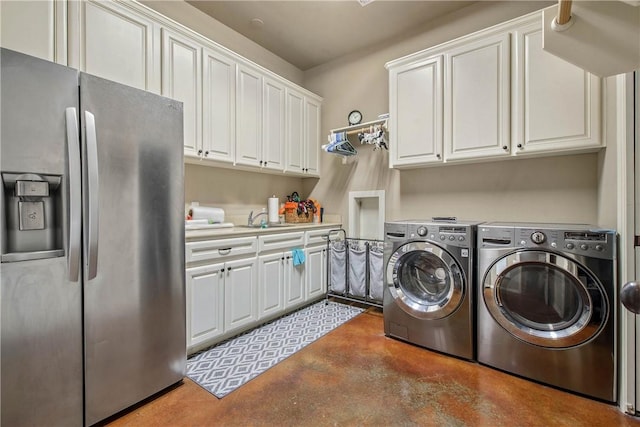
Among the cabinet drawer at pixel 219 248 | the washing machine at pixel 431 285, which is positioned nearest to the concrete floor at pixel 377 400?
the washing machine at pixel 431 285

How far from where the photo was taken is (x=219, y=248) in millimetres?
2205

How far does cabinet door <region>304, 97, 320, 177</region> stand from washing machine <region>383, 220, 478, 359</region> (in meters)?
1.53

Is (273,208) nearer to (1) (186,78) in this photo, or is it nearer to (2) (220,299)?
(2) (220,299)

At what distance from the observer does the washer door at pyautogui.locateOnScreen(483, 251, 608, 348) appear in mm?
1642

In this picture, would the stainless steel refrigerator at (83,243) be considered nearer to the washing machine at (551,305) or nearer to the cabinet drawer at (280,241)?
the cabinet drawer at (280,241)

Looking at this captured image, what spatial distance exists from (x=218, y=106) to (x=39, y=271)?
70.1 inches

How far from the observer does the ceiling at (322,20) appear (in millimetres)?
2721

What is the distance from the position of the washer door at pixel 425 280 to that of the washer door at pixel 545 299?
22cm

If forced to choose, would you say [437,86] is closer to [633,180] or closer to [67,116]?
[633,180]

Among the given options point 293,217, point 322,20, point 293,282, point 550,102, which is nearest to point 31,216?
point 293,282

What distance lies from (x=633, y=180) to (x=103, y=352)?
283 centimetres

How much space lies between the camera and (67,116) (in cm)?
130

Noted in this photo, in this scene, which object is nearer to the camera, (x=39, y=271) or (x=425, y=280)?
(x=39, y=271)

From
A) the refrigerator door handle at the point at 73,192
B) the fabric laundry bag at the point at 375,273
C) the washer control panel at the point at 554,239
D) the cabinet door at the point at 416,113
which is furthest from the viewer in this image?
the fabric laundry bag at the point at 375,273
